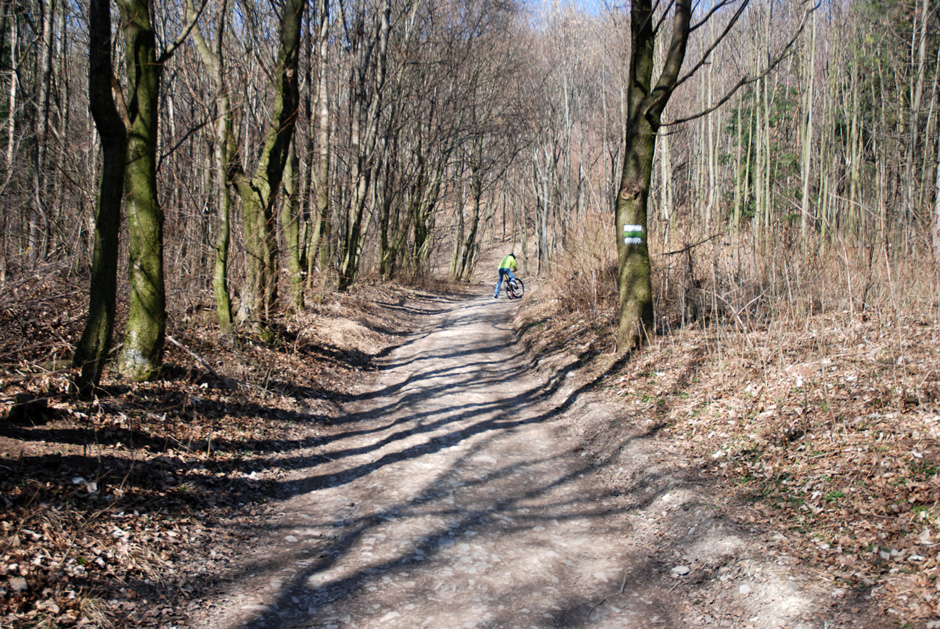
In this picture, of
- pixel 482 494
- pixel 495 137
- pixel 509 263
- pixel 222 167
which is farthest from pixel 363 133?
pixel 495 137

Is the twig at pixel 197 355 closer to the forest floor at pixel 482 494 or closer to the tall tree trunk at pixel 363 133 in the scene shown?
the forest floor at pixel 482 494

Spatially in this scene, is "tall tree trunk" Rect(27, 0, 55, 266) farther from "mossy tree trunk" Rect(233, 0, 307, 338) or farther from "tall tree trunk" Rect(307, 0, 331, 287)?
"tall tree trunk" Rect(307, 0, 331, 287)

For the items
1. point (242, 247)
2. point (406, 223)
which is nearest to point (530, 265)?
point (406, 223)

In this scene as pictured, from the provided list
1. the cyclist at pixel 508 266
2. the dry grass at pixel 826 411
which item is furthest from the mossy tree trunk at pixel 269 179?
the cyclist at pixel 508 266

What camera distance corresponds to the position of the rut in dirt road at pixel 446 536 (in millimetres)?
3641

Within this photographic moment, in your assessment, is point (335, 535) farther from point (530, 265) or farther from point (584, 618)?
point (530, 265)

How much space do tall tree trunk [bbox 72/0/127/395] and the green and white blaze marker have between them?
254 inches

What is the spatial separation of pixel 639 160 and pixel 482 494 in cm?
563

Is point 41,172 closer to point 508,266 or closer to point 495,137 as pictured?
point 508,266

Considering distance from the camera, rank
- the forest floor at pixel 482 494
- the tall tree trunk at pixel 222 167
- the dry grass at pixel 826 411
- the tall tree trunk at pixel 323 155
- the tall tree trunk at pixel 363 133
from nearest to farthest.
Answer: the forest floor at pixel 482 494 < the dry grass at pixel 826 411 < the tall tree trunk at pixel 222 167 < the tall tree trunk at pixel 323 155 < the tall tree trunk at pixel 363 133

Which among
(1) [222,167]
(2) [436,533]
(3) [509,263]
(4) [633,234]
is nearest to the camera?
(2) [436,533]

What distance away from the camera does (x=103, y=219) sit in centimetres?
551

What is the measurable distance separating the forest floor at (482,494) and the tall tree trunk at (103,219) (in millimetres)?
316

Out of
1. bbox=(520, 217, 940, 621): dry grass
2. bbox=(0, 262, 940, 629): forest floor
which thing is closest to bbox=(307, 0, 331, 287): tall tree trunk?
bbox=(0, 262, 940, 629): forest floor
